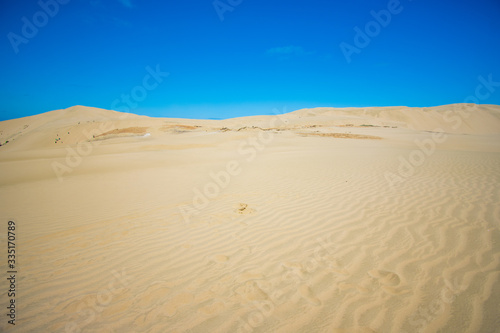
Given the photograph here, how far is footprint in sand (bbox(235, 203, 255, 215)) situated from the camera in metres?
4.90

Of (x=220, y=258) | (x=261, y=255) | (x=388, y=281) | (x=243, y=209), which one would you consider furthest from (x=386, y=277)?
(x=243, y=209)

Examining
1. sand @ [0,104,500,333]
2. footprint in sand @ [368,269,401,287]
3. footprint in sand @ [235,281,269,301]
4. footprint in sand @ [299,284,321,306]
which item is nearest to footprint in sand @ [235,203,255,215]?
sand @ [0,104,500,333]

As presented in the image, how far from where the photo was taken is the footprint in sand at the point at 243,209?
16.1ft

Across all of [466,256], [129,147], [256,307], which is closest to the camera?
[256,307]

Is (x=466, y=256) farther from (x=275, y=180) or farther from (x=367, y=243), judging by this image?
(x=275, y=180)

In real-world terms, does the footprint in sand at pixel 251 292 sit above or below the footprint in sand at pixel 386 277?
above

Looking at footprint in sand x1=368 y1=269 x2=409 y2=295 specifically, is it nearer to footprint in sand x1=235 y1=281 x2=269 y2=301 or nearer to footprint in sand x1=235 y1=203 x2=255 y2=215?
footprint in sand x1=235 y1=281 x2=269 y2=301

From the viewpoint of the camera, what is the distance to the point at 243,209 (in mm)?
5094

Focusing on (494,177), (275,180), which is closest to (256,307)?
(275,180)

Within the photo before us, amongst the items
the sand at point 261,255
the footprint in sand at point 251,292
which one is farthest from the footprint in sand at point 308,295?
the footprint in sand at point 251,292

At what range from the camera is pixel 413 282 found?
249 cm

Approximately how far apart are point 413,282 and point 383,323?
83 centimetres

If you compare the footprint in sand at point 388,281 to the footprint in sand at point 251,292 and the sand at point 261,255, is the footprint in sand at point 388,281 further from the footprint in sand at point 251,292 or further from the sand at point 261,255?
the footprint in sand at point 251,292

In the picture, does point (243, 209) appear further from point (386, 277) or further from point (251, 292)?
point (386, 277)
